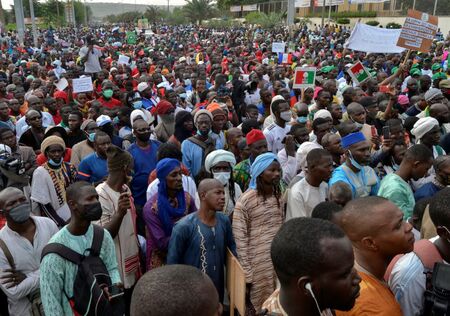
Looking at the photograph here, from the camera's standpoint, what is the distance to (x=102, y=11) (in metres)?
177

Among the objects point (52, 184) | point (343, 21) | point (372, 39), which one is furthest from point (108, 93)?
point (343, 21)

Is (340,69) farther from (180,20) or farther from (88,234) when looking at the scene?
(180,20)

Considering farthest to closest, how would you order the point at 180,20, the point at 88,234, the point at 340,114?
the point at 180,20, the point at 340,114, the point at 88,234

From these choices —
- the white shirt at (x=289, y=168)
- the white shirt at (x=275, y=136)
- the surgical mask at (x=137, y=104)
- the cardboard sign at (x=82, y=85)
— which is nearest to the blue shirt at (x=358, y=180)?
the white shirt at (x=289, y=168)

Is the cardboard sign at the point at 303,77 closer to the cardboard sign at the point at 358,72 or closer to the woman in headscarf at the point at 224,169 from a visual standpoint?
the cardboard sign at the point at 358,72

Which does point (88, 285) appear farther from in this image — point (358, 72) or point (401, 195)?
point (358, 72)

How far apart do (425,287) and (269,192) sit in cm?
165

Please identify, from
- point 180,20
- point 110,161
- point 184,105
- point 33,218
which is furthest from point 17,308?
point 180,20

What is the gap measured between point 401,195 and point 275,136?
263 centimetres

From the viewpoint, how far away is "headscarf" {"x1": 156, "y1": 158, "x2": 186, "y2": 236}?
381cm

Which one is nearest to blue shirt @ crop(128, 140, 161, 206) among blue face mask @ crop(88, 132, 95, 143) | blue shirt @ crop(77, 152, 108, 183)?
blue shirt @ crop(77, 152, 108, 183)

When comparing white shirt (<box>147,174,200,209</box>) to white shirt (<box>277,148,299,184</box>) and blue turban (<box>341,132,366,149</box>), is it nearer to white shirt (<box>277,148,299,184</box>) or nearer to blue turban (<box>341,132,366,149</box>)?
white shirt (<box>277,148,299,184</box>)

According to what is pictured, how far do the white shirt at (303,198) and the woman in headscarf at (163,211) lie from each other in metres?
0.92

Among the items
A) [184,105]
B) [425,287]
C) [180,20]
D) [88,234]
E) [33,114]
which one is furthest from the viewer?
[180,20]
